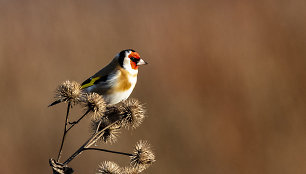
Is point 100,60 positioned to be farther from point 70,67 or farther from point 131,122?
point 131,122

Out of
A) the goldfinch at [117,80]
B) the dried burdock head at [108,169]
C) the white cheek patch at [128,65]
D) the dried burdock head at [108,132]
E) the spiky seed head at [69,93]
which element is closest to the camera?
the spiky seed head at [69,93]

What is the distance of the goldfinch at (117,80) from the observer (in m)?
3.88

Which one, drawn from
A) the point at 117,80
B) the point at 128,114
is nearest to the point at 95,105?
the point at 128,114

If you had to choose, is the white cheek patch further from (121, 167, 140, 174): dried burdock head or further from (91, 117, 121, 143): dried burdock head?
(121, 167, 140, 174): dried burdock head

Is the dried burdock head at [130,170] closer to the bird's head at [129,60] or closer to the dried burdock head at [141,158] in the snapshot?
the dried burdock head at [141,158]

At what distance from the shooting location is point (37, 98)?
838 cm

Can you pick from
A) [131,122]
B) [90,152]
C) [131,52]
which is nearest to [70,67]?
[90,152]

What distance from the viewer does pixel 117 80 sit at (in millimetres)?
3928

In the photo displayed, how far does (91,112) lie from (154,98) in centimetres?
544

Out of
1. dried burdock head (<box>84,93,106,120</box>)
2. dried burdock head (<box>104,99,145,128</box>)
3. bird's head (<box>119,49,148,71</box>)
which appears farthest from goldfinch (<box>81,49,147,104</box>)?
dried burdock head (<box>84,93,106,120</box>)

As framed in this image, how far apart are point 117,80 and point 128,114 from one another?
1.98 ft

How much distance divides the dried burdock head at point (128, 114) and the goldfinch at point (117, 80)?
11.5 inches

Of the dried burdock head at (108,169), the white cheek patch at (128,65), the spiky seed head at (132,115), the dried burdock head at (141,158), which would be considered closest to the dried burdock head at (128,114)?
the spiky seed head at (132,115)

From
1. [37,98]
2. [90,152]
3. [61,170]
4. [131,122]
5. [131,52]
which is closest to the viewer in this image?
[61,170]
